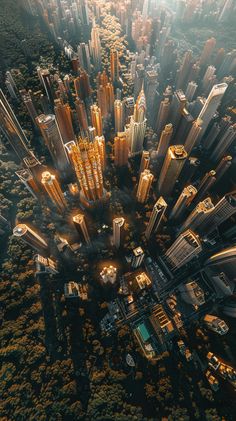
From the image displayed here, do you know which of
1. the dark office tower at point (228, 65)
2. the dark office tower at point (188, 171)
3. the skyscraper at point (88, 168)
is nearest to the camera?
the skyscraper at point (88, 168)

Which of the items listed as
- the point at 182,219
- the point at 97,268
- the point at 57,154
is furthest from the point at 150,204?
the point at 57,154

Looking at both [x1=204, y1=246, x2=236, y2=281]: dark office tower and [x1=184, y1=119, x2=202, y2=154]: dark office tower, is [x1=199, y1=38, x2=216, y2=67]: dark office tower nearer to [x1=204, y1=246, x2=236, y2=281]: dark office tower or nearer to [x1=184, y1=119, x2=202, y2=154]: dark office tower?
[x1=184, y1=119, x2=202, y2=154]: dark office tower

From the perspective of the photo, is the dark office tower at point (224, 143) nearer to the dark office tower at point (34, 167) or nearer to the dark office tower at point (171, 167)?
the dark office tower at point (171, 167)

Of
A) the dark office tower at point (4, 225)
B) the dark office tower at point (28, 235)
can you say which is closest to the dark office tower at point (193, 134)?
the dark office tower at point (28, 235)

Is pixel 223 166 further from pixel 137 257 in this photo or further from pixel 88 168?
pixel 88 168

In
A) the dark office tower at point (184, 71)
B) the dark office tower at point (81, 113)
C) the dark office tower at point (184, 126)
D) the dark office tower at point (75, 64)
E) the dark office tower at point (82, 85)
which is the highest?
the dark office tower at point (75, 64)

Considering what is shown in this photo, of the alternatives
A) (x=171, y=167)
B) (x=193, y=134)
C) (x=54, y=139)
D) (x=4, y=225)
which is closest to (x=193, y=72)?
(x=193, y=134)
